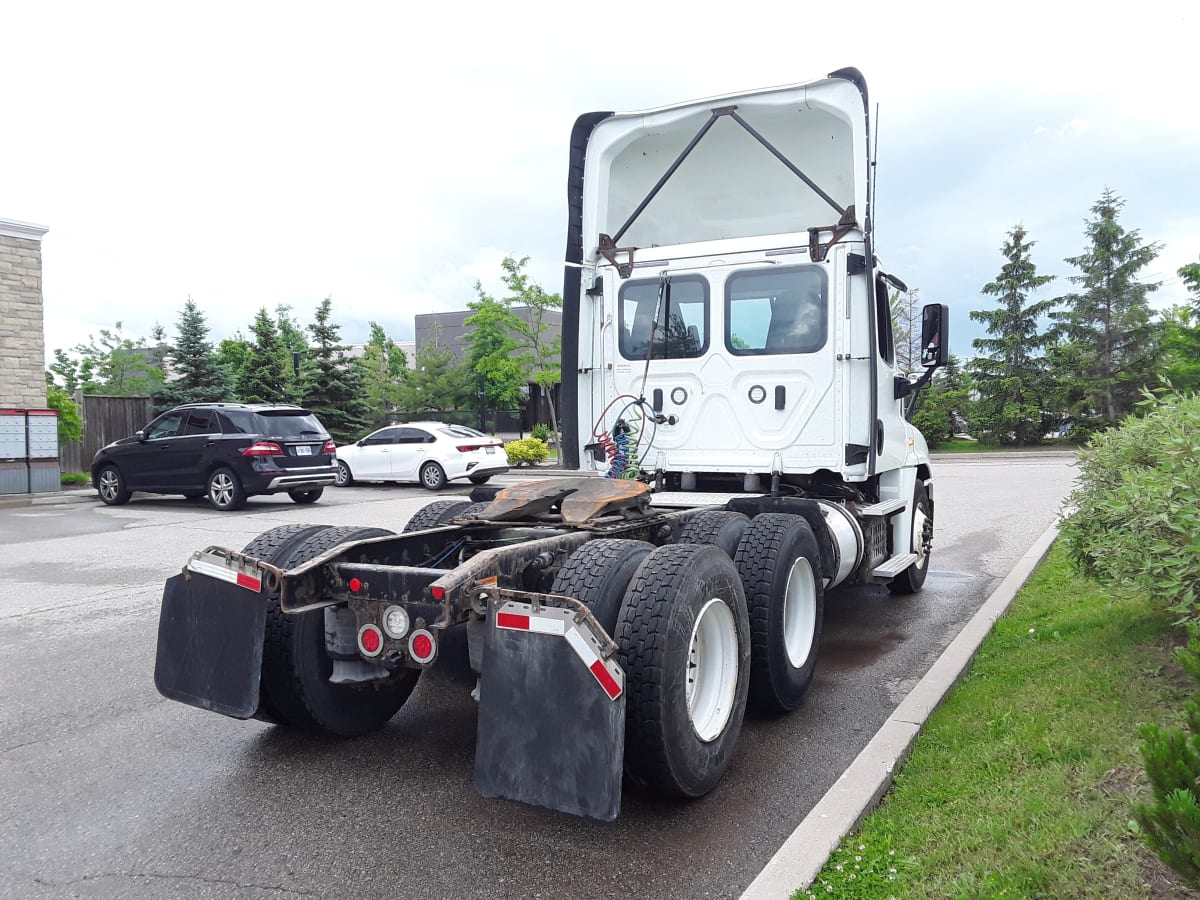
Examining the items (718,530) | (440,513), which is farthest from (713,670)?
(440,513)

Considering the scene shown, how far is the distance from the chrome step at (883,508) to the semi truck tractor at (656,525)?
0.09 feet

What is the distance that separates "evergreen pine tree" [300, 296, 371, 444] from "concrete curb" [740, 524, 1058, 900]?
27.8 metres

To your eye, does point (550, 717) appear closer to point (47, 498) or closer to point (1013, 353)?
point (47, 498)

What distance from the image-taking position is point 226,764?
13.5 ft

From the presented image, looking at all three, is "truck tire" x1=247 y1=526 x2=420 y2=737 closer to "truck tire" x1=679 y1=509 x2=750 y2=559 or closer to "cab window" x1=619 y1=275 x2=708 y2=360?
"truck tire" x1=679 y1=509 x2=750 y2=559

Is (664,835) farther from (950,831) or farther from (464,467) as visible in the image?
(464,467)

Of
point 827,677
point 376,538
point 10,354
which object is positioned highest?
point 10,354

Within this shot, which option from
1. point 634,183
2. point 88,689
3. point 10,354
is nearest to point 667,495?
point 634,183

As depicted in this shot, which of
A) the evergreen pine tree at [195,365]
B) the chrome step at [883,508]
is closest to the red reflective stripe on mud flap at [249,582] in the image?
the chrome step at [883,508]

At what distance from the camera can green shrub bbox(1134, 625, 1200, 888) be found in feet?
6.48

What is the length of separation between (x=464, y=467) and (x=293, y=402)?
15.1 m

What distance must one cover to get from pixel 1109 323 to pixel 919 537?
35.8 metres

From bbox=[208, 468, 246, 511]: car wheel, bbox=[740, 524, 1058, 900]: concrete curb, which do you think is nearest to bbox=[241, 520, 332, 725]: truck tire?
bbox=[740, 524, 1058, 900]: concrete curb

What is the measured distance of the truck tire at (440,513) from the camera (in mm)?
5277
